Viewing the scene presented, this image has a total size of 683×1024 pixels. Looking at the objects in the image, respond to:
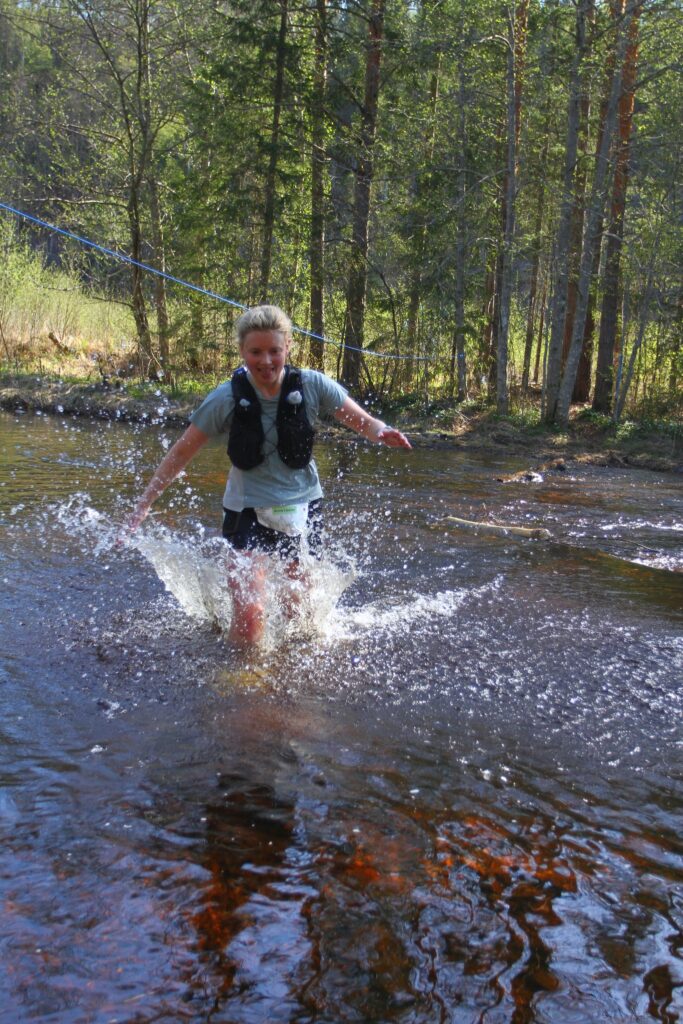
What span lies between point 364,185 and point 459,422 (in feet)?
18.8

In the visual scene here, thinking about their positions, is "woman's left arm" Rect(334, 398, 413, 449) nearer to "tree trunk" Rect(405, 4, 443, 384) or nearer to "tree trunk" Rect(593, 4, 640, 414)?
"tree trunk" Rect(593, 4, 640, 414)

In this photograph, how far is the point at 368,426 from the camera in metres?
5.13

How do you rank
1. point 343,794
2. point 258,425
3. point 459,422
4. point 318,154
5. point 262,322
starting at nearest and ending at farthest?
point 343,794 → point 262,322 → point 258,425 → point 459,422 → point 318,154

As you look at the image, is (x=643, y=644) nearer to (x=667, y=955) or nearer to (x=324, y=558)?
(x=324, y=558)

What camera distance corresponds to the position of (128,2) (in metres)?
18.1

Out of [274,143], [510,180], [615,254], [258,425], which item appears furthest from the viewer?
[274,143]

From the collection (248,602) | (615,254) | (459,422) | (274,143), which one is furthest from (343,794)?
(274,143)

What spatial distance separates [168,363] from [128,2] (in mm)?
7224

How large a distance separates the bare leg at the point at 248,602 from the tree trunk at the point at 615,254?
14.0 meters

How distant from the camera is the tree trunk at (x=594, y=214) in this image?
1546 centimetres

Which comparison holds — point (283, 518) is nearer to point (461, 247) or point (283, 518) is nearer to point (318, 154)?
point (461, 247)

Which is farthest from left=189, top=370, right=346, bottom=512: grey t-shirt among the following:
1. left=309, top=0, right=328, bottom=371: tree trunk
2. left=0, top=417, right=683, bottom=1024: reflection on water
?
left=309, top=0, right=328, bottom=371: tree trunk

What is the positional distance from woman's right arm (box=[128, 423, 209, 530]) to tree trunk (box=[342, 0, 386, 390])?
14.2m

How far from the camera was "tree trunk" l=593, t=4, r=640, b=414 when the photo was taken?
670 inches
